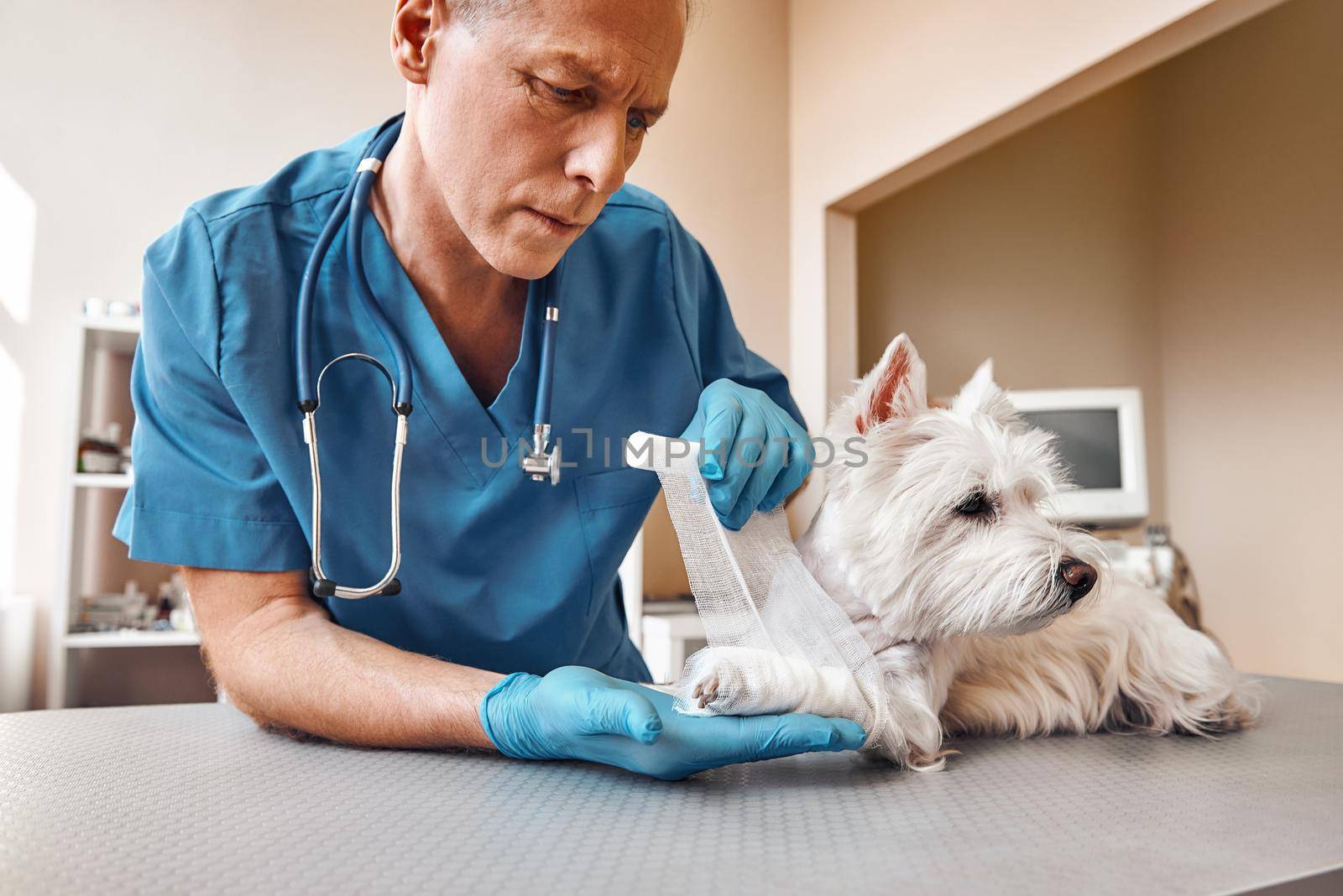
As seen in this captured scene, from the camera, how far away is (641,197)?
1212 mm

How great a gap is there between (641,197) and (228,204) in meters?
0.50

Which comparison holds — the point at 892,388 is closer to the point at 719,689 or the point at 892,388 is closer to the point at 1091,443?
the point at 719,689

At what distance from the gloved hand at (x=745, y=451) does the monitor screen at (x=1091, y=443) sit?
8.36 ft

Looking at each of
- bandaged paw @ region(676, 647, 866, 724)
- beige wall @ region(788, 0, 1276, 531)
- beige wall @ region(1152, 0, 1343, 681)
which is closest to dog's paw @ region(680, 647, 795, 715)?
bandaged paw @ region(676, 647, 866, 724)

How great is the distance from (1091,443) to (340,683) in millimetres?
3030

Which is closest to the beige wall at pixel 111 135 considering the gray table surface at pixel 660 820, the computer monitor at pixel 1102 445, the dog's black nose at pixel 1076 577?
the computer monitor at pixel 1102 445

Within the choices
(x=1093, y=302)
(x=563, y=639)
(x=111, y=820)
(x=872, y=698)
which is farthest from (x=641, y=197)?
(x=1093, y=302)

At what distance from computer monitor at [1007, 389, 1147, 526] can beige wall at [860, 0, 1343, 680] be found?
60 cm

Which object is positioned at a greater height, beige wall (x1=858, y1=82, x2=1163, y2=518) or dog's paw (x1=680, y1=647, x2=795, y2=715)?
beige wall (x1=858, y1=82, x2=1163, y2=518)

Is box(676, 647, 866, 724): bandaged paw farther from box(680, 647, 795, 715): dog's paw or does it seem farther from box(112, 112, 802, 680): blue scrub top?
box(112, 112, 802, 680): blue scrub top

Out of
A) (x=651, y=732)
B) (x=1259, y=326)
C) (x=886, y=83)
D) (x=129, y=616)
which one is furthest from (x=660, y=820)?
(x=1259, y=326)

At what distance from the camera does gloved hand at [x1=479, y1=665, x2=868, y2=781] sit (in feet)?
2.09

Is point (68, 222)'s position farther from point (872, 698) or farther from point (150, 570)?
point (872, 698)

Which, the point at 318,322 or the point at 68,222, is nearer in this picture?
the point at 318,322
